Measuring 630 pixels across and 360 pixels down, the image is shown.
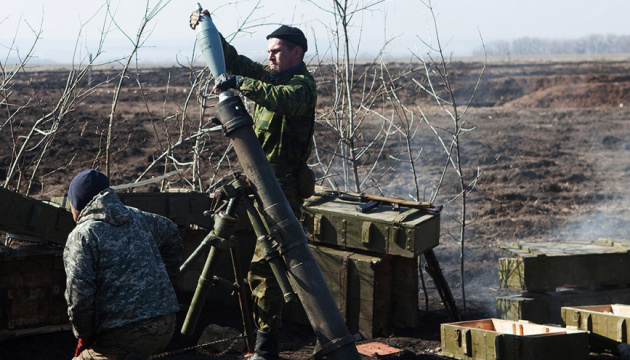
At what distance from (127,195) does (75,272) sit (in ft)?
7.83

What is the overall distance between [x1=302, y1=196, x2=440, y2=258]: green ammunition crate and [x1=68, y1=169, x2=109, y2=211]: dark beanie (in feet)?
9.06

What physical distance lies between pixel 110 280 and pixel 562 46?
17314cm

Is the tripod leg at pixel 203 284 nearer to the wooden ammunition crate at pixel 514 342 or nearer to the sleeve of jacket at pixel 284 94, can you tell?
the sleeve of jacket at pixel 284 94

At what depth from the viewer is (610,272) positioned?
21.2 feet

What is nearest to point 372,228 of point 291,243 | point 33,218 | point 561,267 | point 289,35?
point 561,267

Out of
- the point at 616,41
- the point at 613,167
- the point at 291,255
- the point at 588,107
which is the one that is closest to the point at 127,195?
the point at 291,255

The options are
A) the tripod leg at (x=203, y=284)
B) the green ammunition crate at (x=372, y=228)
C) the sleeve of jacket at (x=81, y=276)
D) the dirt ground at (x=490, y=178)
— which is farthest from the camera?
the dirt ground at (x=490, y=178)

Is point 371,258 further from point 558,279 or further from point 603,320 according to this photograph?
point 603,320

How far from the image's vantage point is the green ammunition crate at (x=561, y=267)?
6234mm

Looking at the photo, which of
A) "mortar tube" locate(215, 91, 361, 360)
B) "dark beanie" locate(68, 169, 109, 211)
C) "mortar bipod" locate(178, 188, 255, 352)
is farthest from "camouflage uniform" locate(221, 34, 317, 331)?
"dark beanie" locate(68, 169, 109, 211)

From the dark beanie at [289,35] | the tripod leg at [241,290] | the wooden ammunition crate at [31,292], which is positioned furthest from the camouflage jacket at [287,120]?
the wooden ammunition crate at [31,292]

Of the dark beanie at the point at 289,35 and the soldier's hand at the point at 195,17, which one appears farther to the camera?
the dark beanie at the point at 289,35

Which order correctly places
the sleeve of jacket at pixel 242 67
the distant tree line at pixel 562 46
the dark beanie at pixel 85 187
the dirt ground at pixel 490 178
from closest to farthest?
1. the dark beanie at pixel 85 187
2. the sleeve of jacket at pixel 242 67
3. the dirt ground at pixel 490 178
4. the distant tree line at pixel 562 46

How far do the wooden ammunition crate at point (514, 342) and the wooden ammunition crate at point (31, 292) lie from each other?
2787 mm
